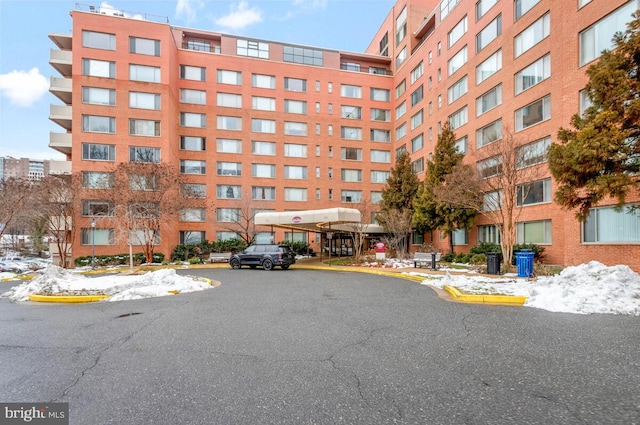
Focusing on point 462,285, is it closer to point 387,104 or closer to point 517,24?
point 517,24

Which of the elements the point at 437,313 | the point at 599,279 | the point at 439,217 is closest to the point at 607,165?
the point at 599,279

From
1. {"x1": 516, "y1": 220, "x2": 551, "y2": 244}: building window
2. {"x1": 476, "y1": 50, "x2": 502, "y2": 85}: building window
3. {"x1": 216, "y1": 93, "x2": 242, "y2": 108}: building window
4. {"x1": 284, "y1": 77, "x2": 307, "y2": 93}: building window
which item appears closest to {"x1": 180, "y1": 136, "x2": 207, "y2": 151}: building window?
{"x1": 216, "y1": 93, "x2": 242, "y2": 108}: building window

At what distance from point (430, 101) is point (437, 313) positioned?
3403cm

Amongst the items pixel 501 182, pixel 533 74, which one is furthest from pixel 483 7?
pixel 501 182

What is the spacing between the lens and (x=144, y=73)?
35.6 metres

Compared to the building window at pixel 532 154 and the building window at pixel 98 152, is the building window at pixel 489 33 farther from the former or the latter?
the building window at pixel 98 152

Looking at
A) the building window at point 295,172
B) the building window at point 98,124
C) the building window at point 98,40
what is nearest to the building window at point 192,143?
the building window at point 98,124

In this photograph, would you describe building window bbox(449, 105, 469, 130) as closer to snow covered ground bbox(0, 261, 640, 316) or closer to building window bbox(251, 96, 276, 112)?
building window bbox(251, 96, 276, 112)

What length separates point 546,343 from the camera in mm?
5699

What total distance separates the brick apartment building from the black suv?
13.9 metres

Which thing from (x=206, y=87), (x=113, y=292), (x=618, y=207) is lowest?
(x=113, y=292)

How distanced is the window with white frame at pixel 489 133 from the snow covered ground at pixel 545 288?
715 inches

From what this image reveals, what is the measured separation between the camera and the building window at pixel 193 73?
132ft

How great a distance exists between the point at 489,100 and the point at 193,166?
99.7 feet
